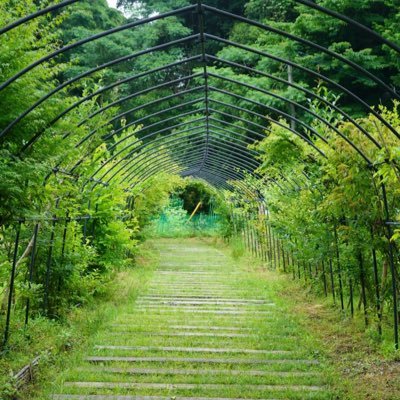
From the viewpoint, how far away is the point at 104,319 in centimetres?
667

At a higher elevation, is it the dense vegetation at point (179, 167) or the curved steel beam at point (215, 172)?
the curved steel beam at point (215, 172)

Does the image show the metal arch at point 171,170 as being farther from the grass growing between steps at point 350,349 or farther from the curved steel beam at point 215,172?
the grass growing between steps at point 350,349

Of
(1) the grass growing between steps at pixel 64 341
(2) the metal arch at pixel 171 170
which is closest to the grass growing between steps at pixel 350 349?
(1) the grass growing between steps at pixel 64 341

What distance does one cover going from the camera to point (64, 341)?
17.5 feet

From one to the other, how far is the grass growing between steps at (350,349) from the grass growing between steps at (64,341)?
99.7 inches

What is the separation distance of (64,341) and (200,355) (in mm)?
1462

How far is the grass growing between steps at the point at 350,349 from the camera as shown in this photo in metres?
4.23

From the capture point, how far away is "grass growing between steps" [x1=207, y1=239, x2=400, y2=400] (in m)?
4.23

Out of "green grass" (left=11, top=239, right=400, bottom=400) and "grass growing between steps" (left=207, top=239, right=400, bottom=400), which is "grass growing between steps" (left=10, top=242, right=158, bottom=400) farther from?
"grass growing between steps" (left=207, top=239, right=400, bottom=400)

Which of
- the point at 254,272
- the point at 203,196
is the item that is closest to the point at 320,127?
the point at 254,272

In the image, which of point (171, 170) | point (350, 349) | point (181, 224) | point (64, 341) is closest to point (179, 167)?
point (171, 170)

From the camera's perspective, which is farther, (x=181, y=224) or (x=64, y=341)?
(x=181, y=224)

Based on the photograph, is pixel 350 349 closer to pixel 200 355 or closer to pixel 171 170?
pixel 200 355

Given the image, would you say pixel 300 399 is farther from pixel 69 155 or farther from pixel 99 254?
pixel 99 254
